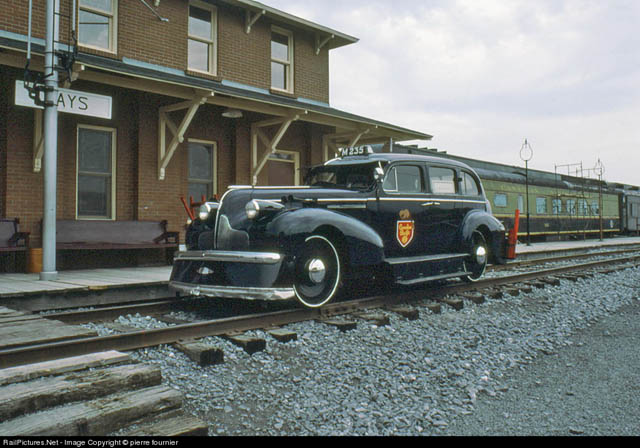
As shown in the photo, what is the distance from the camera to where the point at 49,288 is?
20.1ft

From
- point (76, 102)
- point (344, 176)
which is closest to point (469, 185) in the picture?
point (344, 176)

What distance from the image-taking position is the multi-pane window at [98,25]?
410 inches

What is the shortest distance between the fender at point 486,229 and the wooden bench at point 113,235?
5.84m

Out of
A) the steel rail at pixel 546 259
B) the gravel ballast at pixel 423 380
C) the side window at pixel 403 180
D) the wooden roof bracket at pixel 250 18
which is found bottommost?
the gravel ballast at pixel 423 380

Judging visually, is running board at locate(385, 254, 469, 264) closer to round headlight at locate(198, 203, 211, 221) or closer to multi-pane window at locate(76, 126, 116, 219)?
round headlight at locate(198, 203, 211, 221)

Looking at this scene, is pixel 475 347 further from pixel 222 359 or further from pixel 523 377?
pixel 222 359

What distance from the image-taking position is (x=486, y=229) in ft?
25.9

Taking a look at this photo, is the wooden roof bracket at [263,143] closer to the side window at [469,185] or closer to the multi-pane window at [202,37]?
the multi-pane window at [202,37]

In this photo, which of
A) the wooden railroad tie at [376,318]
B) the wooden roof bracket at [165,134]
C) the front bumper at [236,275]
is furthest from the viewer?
the wooden roof bracket at [165,134]

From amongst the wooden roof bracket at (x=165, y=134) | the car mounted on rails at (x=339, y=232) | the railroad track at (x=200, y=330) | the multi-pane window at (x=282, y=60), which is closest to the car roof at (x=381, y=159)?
the car mounted on rails at (x=339, y=232)

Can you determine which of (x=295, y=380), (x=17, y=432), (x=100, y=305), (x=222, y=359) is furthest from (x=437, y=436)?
(x=100, y=305)

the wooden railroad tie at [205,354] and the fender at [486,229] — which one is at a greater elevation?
the fender at [486,229]

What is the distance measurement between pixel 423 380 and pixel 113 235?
26.1ft

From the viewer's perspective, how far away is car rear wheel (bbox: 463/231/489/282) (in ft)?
25.3
